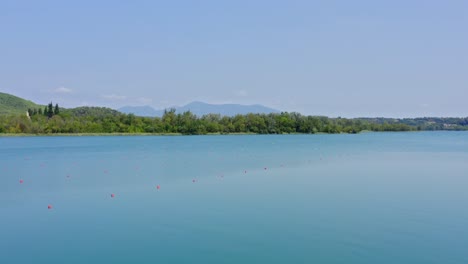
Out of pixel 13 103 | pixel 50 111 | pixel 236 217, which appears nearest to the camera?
pixel 236 217

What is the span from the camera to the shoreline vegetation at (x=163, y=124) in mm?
87750

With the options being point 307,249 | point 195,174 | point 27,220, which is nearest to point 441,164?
point 195,174

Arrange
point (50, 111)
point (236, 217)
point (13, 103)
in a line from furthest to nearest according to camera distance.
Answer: point (13, 103), point (50, 111), point (236, 217)

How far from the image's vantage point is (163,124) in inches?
4003

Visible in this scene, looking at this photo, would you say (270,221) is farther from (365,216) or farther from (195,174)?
(195,174)

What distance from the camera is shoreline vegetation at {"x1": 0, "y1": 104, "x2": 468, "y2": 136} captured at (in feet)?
288

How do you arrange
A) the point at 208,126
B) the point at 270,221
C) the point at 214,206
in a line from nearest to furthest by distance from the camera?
the point at 270,221, the point at 214,206, the point at 208,126

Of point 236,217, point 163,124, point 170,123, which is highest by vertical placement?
point 170,123

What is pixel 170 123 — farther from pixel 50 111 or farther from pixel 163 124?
pixel 50 111

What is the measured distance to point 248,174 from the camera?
24.2 meters

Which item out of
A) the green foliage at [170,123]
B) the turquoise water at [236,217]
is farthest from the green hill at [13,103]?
the turquoise water at [236,217]

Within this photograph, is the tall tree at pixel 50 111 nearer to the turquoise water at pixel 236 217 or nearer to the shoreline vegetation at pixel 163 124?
the shoreline vegetation at pixel 163 124

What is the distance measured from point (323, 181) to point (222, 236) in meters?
11.1

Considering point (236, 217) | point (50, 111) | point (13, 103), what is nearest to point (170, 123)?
point (50, 111)
